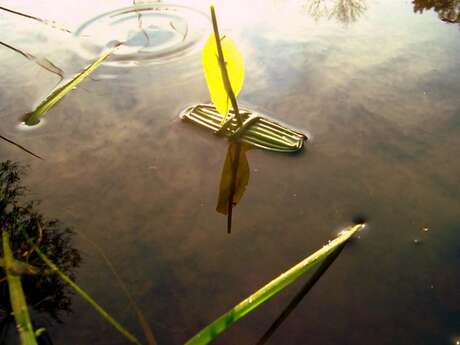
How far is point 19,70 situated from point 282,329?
1.47m

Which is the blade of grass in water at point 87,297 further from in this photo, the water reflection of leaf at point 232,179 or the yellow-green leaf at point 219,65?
the yellow-green leaf at point 219,65

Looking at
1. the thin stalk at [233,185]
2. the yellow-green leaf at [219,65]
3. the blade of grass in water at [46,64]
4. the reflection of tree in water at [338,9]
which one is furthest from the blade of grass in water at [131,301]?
the reflection of tree in water at [338,9]

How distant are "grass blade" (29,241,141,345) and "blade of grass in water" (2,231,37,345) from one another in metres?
0.07

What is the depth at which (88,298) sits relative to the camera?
2.96 feet

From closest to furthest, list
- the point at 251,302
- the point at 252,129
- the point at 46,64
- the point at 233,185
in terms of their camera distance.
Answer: the point at 251,302 → the point at 233,185 → the point at 252,129 → the point at 46,64

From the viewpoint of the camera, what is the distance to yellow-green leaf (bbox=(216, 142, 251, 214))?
1158mm

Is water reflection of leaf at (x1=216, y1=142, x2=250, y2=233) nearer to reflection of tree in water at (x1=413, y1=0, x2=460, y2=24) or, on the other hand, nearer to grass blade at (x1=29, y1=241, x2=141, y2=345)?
grass blade at (x1=29, y1=241, x2=141, y2=345)

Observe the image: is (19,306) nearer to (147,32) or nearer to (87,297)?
(87,297)

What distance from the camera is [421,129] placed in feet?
4.36

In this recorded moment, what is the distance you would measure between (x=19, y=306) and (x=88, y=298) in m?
0.13

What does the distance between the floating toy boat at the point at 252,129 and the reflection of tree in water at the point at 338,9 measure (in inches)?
31.2

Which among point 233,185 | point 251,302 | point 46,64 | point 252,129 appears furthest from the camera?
point 46,64

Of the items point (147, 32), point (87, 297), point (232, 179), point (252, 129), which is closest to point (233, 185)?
point (232, 179)

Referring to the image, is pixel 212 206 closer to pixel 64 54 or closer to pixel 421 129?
pixel 421 129
